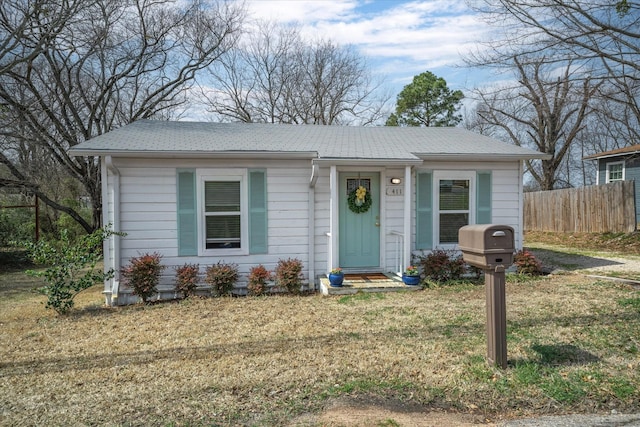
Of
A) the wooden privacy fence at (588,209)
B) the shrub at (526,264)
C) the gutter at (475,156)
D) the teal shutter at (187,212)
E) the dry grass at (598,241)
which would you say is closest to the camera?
the teal shutter at (187,212)

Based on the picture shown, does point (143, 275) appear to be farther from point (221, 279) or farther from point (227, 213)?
point (227, 213)

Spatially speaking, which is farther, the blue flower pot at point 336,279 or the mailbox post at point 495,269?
the blue flower pot at point 336,279

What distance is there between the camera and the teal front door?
7.76 meters

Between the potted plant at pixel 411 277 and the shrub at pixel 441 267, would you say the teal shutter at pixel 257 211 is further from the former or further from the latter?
the shrub at pixel 441 267

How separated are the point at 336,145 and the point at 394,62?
1013 cm

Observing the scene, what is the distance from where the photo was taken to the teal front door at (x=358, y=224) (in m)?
7.76

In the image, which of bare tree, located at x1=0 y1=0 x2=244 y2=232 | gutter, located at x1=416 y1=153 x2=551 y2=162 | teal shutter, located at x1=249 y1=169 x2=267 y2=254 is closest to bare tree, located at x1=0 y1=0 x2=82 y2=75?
bare tree, located at x1=0 y1=0 x2=244 y2=232

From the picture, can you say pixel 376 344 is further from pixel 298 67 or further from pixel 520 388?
pixel 298 67

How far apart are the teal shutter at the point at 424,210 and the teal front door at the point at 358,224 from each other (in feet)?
2.54

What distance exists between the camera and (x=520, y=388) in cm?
317

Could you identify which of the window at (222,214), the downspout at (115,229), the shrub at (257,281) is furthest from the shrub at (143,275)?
the shrub at (257,281)


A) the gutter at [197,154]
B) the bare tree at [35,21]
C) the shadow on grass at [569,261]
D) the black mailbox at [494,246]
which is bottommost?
the shadow on grass at [569,261]

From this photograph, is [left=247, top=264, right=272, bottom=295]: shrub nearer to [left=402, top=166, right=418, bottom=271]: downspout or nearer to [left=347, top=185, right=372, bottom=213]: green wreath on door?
[left=347, top=185, right=372, bottom=213]: green wreath on door

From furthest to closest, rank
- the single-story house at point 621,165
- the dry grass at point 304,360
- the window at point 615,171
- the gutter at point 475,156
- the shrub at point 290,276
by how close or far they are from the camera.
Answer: the window at point 615,171, the single-story house at point 621,165, the gutter at point 475,156, the shrub at point 290,276, the dry grass at point 304,360
